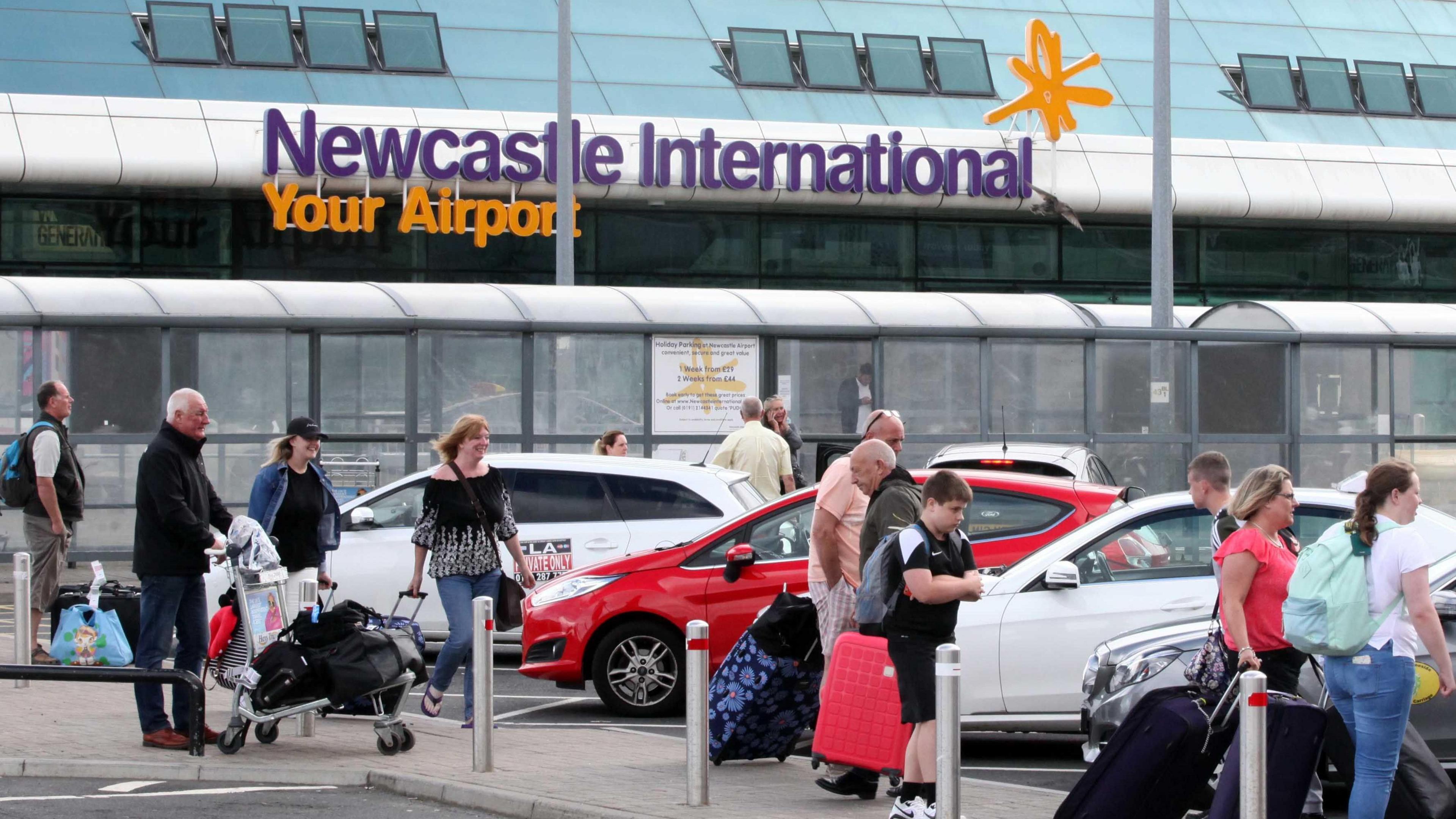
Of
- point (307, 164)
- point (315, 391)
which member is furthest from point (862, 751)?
point (307, 164)

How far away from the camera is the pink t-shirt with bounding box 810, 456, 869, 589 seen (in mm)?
8250

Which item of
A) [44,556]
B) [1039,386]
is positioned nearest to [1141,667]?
[44,556]

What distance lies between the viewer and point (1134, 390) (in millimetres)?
20406

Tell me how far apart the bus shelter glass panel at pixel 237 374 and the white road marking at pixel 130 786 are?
10.3 metres

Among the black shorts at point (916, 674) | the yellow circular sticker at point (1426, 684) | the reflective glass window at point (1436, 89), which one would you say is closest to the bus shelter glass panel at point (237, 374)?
the black shorts at point (916, 674)

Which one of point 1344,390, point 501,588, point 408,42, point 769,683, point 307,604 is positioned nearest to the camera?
point 769,683

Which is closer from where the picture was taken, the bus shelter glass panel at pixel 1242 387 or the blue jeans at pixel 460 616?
the blue jeans at pixel 460 616

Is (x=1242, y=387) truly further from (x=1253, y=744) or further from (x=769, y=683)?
(x=1253, y=744)

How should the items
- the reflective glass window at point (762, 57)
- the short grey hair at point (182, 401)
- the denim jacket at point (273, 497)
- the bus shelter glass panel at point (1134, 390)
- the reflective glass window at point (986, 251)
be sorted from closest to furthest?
the short grey hair at point (182, 401) < the denim jacket at point (273, 497) < the bus shelter glass panel at point (1134, 390) < the reflective glass window at point (762, 57) < the reflective glass window at point (986, 251)

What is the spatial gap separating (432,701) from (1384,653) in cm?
526

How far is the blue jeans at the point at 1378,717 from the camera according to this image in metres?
6.41

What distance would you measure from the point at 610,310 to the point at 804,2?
1268 cm

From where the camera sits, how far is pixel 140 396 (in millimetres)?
18000

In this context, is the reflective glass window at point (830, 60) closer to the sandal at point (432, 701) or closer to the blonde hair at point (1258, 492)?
the sandal at point (432, 701)
